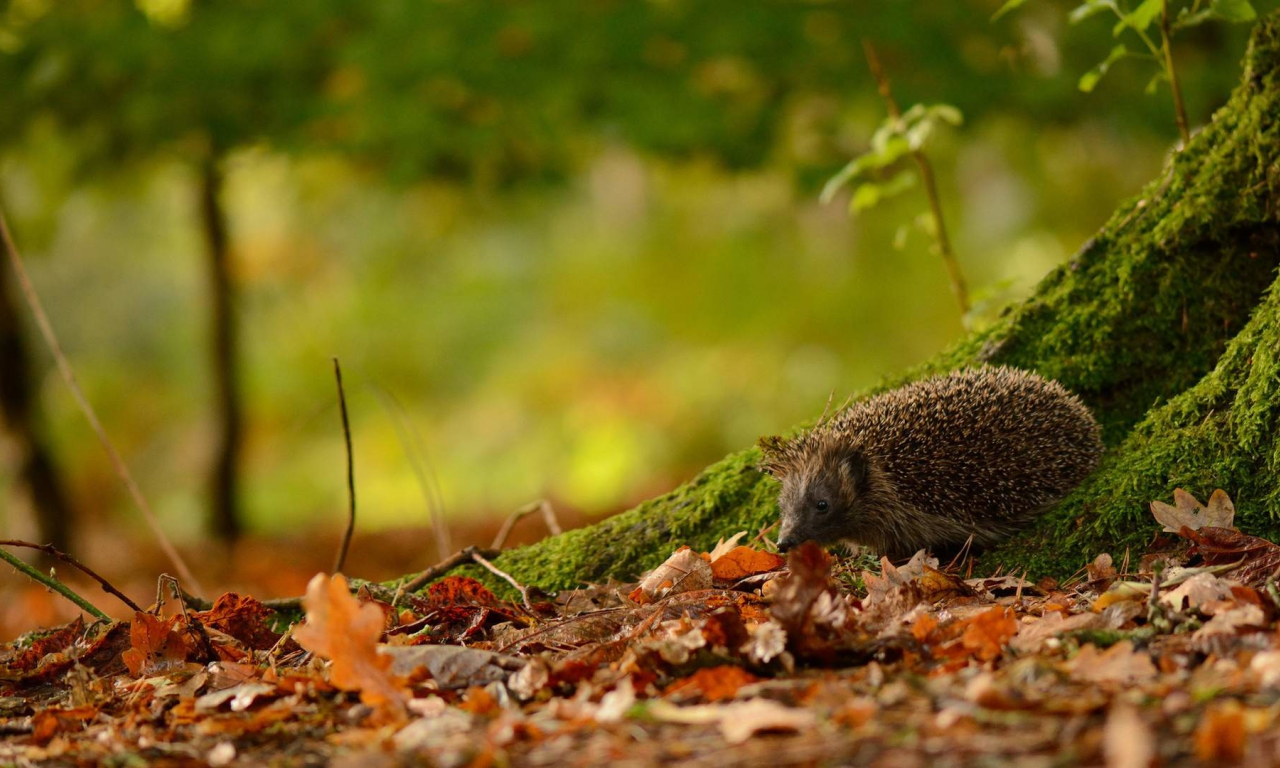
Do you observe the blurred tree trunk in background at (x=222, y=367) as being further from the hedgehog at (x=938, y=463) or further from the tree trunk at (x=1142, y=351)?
the hedgehog at (x=938, y=463)

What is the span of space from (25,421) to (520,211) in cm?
578

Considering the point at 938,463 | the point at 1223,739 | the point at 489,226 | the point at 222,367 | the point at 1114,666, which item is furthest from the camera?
the point at 489,226

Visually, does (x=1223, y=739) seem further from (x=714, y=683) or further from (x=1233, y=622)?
(x=714, y=683)

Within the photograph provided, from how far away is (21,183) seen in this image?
45.8 feet

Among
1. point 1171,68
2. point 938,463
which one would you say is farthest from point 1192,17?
point 938,463

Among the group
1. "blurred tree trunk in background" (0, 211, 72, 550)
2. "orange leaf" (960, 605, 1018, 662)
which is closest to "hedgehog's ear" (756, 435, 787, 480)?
"orange leaf" (960, 605, 1018, 662)

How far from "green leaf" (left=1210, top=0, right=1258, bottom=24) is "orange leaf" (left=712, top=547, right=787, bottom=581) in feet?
8.77

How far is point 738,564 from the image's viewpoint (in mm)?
3896

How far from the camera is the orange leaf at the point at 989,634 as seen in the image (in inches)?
104

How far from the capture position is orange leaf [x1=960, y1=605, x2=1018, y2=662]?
265 cm

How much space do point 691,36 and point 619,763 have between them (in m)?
8.51

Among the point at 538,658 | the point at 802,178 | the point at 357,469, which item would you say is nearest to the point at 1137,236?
the point at 538,658

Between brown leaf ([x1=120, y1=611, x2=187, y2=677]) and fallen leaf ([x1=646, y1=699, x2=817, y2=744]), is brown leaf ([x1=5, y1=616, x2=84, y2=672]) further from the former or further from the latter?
fallen leaf ([x1=646, y1=699, x2=817, y2=744])

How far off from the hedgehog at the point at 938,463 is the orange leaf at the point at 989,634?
1555 millimetres
